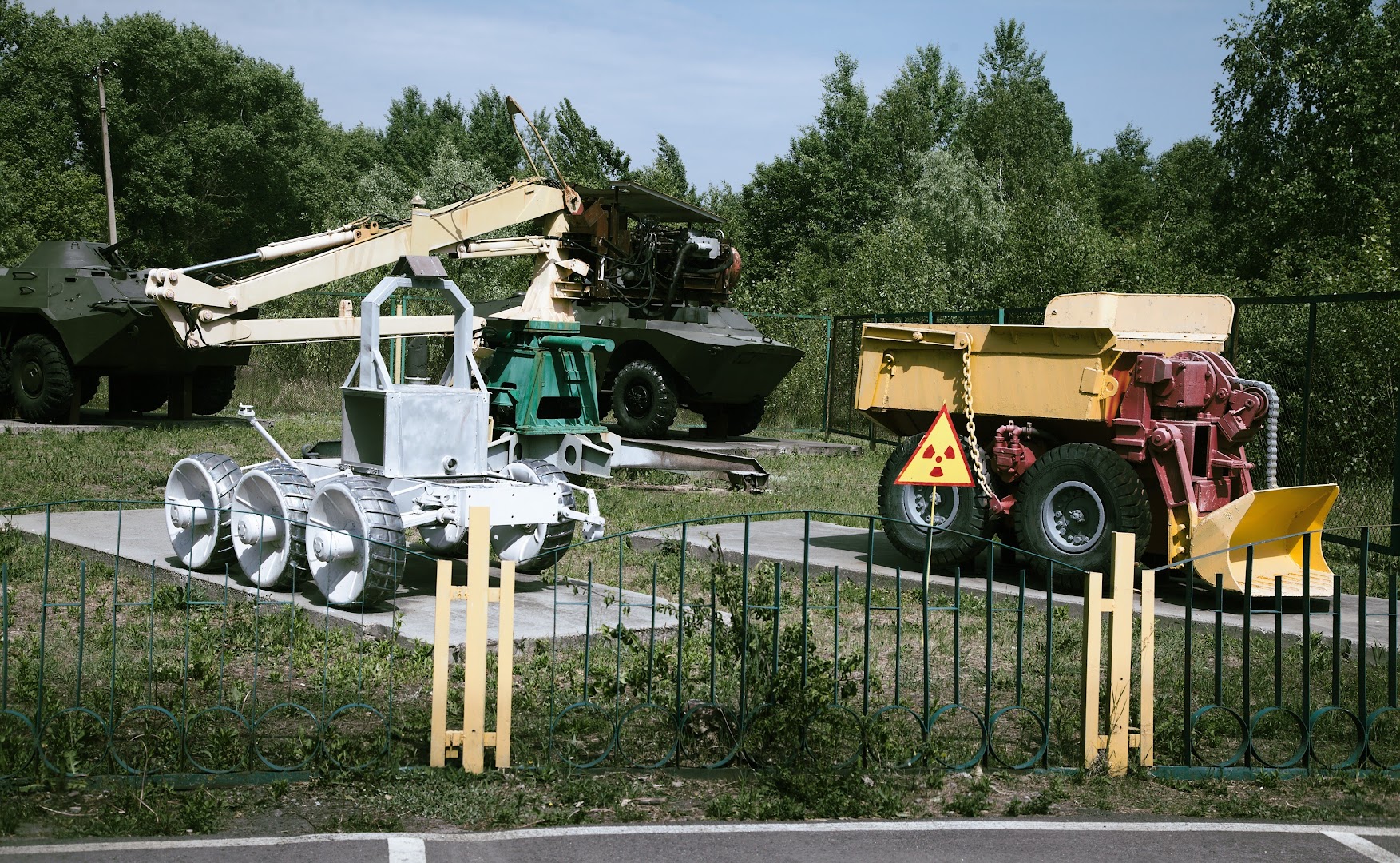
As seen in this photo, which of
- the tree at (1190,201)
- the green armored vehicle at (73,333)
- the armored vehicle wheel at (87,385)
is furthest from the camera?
the tree at (1190,201)

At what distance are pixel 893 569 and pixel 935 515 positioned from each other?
0.52 meters

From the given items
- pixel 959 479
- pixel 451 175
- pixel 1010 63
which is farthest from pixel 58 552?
pixel 1010 63

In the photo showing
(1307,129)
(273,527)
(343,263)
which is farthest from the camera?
(1307,129)

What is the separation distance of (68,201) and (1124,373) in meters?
45.6

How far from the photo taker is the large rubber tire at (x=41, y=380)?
64.4ft

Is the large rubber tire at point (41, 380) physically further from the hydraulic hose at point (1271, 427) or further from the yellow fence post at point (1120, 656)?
the yellow fence post at point (1120, 656)

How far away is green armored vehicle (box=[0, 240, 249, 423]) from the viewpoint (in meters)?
19.3

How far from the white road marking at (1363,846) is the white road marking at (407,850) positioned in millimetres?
3203

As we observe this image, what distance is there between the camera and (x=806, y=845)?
4.73m

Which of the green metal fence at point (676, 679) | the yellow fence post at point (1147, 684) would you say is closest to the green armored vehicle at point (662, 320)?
the green metal fence at point (676, 679)

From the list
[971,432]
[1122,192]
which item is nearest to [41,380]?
[971,432]

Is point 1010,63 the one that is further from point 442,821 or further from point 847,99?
point 442,821

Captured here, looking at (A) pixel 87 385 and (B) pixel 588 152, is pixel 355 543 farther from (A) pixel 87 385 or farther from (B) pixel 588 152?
(B) pixel 588 152

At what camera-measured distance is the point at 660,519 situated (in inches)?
488
